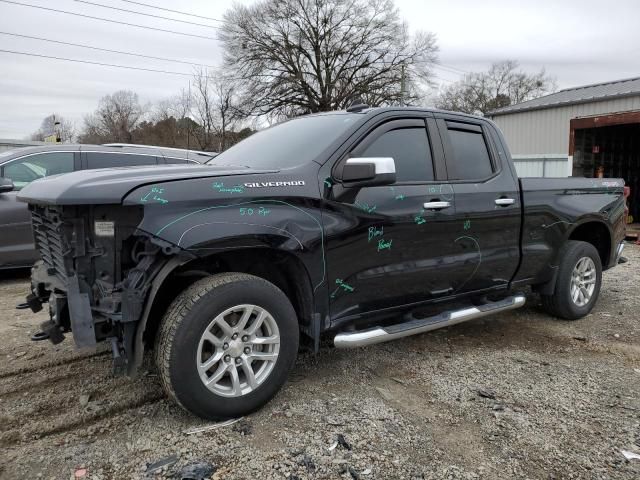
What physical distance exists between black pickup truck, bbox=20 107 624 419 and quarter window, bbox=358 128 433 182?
1 cm

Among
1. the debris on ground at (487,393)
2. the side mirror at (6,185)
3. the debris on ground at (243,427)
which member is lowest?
the debris on ground at (487,393)

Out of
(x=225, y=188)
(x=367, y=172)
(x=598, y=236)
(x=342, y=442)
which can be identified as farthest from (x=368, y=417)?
(x=598, y=236)

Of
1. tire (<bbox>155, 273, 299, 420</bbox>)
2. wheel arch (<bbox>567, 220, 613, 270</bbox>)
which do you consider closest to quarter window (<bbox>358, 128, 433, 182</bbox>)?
tire (<bbox>155, 273, 299, 420</bbox>)

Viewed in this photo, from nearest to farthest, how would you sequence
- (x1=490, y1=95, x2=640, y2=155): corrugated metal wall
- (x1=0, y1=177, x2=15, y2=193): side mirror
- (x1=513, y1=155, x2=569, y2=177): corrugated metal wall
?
(x1=0, y1=177, x2=15, y2=193): side mirror < (x1=490, y1=95, x2=640, y2=155): corrugated metal wall < (x1=513, y1=155, x2=569, y2=177): corrugated metal wall

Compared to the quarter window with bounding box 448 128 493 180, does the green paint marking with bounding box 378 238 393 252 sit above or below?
below

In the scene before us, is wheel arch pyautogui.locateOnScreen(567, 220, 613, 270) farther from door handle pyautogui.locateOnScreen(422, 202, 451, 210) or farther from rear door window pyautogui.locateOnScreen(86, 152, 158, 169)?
rear door window pyautogui.locateOnScreen(86, 152, 158, 169)

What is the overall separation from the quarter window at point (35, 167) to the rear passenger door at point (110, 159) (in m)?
0.21

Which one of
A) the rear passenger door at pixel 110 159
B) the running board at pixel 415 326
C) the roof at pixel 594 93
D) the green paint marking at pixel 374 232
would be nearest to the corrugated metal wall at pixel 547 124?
the roof at pixel 594 93

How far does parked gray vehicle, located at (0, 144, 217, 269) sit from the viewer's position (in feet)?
20.2

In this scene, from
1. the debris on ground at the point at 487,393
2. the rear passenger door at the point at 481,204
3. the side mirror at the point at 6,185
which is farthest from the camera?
the side mirror at the point at 6,185

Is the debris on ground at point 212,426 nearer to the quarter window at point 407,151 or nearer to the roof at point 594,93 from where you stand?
the quarter window at point 407,151

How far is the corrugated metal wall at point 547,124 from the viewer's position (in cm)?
1333

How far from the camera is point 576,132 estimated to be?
14.5 m

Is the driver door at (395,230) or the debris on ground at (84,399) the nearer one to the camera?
the debris on ground at (84,399)
